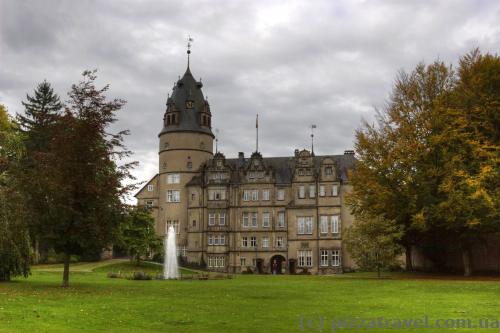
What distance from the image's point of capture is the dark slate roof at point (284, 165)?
235 ft

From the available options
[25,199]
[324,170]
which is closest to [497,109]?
[324,170]

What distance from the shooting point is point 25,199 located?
29.3 meters

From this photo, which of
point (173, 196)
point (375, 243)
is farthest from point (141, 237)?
point (375, 243)

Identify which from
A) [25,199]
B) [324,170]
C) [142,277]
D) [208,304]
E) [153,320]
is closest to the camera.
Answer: [153,320]

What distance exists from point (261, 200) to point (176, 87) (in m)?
18.5

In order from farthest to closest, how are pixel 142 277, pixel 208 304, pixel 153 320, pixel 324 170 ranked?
1. pixel 324 170
2. pixel 142 277
3. pixel 208 304
4. pixel 153 320

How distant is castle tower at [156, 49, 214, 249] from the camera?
239 feet

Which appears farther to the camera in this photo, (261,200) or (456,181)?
(261,200)

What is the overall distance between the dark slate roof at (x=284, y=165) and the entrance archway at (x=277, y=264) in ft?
30.0

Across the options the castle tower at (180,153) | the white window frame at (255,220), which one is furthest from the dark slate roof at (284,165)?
the white window frame at (255,220)

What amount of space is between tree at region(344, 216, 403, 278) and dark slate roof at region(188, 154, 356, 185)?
24.6 metres

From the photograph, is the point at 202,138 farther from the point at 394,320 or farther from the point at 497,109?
the point at 394,320

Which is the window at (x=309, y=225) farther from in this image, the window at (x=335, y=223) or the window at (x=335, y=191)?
the window at (x=335, y=191)

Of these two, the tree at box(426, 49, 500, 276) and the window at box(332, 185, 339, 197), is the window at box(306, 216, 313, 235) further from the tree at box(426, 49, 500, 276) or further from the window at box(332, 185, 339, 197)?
the tree at box(426, 49, 500, 276)
